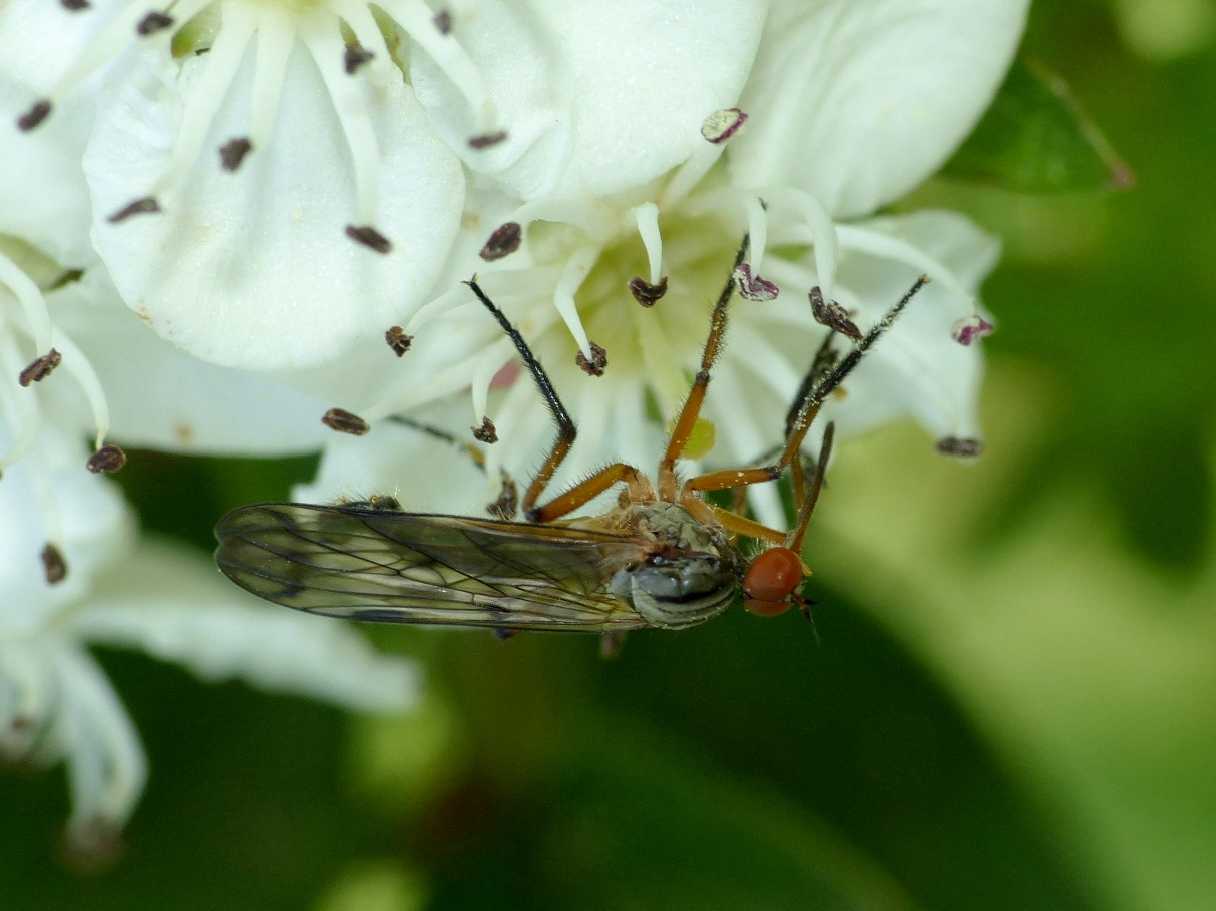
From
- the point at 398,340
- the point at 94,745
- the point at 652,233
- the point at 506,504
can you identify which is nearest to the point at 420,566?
the point at 506,504

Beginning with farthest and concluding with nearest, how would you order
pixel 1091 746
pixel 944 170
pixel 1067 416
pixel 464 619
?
pixel 1091 746 → pixel 1067 416 → pixel 944 170 → pixel 464 619

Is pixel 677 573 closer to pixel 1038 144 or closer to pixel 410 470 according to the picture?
pixel 410 470

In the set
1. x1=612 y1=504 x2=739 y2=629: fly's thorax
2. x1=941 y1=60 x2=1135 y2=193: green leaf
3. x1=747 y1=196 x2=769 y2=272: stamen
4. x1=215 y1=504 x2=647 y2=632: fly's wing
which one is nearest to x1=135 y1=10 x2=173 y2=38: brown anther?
x1=215 y1=504 x2=647 y2=632: fly's wing

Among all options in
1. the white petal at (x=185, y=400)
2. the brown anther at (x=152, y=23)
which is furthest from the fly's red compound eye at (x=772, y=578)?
the brown anther at (x=152, y=23)

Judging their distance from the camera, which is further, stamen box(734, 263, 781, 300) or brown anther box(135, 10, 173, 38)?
stamen box(734, 263, 781, 300)

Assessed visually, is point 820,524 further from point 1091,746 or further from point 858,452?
point 1091,746

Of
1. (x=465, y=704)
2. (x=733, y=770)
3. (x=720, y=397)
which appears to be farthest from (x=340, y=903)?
(x=720, y=397)

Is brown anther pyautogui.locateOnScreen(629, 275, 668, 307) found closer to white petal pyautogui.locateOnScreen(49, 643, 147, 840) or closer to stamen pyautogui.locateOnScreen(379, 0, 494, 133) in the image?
stamen pyautogui.locateOnScreen(379, 0, 494, 133)

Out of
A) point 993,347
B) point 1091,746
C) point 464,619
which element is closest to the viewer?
point 464,619
